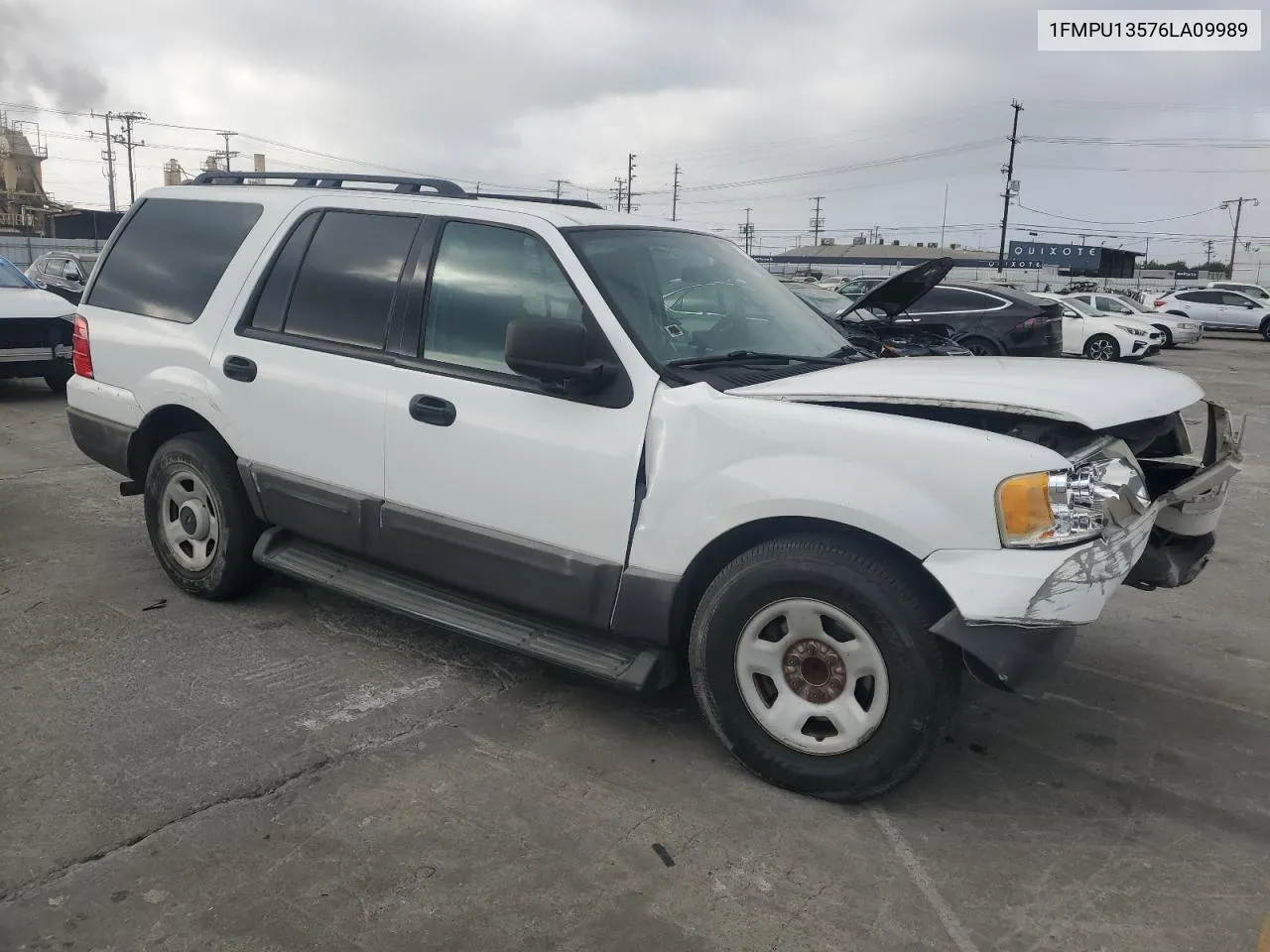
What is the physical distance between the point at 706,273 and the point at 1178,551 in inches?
82.6

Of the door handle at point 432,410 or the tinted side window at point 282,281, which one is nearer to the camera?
the door handle at point 432,410

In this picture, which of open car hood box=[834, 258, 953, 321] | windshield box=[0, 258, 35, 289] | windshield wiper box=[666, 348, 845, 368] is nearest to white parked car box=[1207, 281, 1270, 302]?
Result: open car hood box=[834, 258, 953, 321]

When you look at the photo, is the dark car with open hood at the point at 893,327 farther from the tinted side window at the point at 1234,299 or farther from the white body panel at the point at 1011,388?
the tinted side window at the point at 1234,299

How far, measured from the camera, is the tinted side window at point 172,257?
15.3 feet

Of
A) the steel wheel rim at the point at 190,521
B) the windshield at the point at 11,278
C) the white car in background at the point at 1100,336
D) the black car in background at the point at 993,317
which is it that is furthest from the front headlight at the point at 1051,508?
the white car in background at the point at 1100,336

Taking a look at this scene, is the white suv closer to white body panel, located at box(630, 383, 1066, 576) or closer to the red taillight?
white body panel, located at box(630, 383, 1066, 576)

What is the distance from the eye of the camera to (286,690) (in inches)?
154

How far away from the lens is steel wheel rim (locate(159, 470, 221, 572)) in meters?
4.69

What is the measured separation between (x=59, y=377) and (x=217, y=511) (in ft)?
28.5

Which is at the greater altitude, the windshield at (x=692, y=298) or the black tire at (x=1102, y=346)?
the windshield at (x=692, y=298)

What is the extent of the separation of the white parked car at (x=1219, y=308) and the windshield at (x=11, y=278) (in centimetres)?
3069

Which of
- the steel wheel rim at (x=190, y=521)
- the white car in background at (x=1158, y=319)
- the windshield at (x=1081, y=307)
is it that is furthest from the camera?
the white car in background at (x=1158, y=319)

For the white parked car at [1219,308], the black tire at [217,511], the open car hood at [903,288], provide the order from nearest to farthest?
the black tire at [217,511] → the open car hood at [903,288] → the white parked car at [1219,308]

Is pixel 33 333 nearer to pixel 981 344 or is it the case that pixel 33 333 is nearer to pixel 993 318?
pixel 981 344
